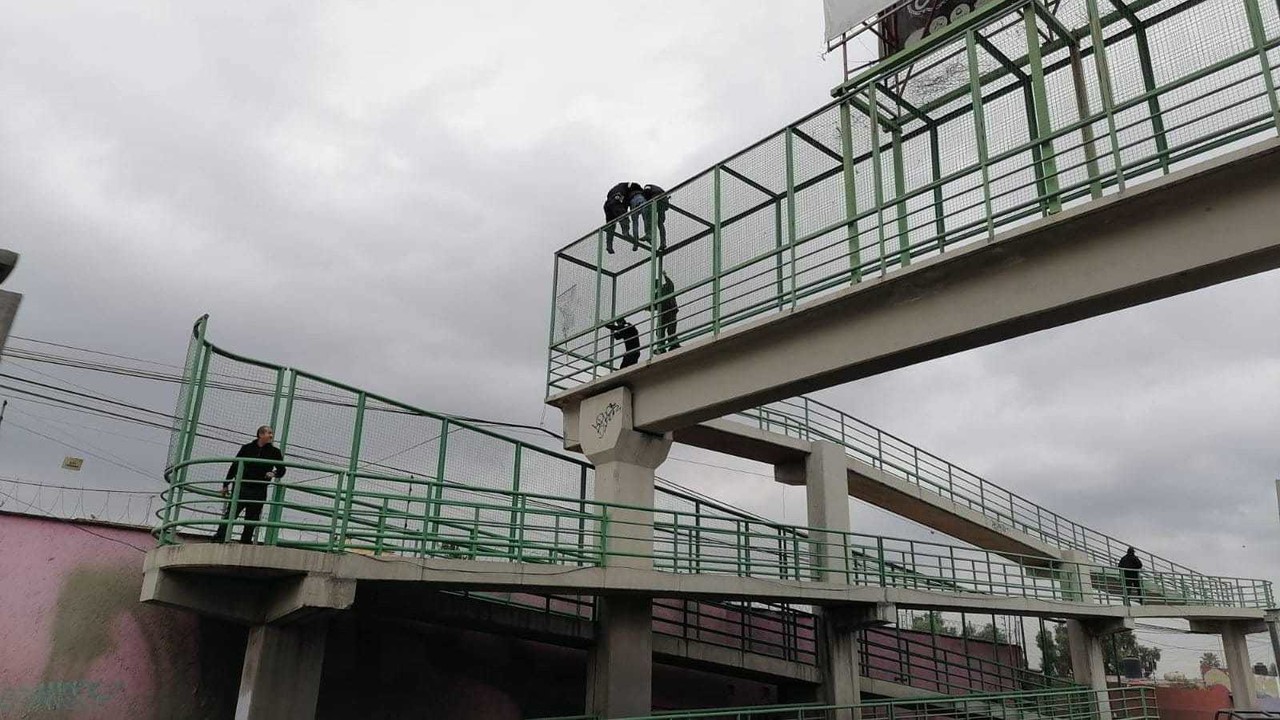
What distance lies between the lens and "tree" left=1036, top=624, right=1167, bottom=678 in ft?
83.9

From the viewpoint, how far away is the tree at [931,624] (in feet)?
70.2

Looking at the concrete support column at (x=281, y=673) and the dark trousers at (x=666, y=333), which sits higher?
the dark trousers at (x=666, y=333)

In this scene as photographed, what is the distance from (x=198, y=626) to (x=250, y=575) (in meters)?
2.78

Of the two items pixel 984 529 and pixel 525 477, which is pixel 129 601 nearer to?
pixel 525 477

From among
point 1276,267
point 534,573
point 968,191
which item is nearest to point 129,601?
point 534,573

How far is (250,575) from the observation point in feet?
34.7

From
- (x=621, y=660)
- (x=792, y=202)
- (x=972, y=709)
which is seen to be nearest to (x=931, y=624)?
(x=972, y=709)

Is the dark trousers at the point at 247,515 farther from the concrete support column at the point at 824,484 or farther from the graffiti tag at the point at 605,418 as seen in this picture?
the concrete support column at the point at 824,484

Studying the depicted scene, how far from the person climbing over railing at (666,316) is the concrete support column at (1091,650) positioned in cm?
1516

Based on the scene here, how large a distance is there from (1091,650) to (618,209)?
16.8m

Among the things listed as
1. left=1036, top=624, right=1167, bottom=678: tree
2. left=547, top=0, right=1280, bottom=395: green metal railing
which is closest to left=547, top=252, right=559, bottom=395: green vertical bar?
left=547, top=0, right=1280, bottom=395: green metal railing

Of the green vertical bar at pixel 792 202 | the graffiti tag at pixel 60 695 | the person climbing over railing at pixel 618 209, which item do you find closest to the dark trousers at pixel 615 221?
the person climbing over railing at pixel 618 209

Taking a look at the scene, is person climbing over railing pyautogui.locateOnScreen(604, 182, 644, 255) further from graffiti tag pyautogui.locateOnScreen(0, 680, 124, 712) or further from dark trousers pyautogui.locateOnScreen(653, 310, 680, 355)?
graffiti tag pyautogui.locateOnScreen(0, 680, 124, 712)

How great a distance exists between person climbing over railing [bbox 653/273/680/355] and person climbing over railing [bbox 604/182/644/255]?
1.36 m
